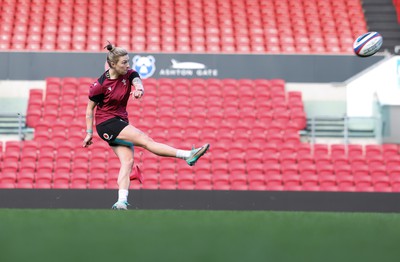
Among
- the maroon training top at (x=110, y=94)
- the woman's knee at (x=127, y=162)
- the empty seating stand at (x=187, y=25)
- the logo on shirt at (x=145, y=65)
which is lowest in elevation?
the woman's knee at (x=127, y=162)

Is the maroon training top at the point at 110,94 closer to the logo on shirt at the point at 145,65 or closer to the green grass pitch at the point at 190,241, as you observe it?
the green grass pitch at the point at 190,241

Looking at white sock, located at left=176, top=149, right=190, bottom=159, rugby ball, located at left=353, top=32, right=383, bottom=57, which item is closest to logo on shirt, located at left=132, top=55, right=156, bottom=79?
rugby ball, located at left=353, top=32, right=383, bottom=57

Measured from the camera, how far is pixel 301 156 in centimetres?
1598

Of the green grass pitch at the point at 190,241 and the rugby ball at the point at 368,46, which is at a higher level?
the rugby ball at the point at 368,46

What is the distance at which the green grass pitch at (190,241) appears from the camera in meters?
3.87

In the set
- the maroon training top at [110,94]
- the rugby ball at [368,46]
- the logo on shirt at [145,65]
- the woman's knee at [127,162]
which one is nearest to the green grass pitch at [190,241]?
the maroon training top at [110,94]

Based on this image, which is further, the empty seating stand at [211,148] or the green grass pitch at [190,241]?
the empty seating stand at [211,148]

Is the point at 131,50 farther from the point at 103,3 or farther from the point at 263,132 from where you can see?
the point at 263,132

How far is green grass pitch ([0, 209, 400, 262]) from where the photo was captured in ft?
12.7

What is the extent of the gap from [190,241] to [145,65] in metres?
14.4

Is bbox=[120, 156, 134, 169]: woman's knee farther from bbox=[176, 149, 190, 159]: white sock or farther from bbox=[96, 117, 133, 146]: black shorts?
bbox=[176, 149, 190, 159]: white sock

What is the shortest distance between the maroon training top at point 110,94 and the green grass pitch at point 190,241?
13.7ft

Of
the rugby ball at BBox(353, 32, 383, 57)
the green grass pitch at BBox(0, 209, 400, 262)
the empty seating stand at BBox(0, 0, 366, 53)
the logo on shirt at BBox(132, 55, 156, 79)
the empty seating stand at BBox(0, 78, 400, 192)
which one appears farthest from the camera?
the empty seating stand at BBox(0, 0, 366, 53)

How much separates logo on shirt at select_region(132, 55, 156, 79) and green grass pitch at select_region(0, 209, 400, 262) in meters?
14.0
